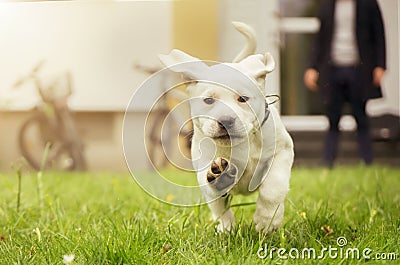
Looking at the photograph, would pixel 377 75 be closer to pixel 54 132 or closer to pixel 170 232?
pixel 170 232

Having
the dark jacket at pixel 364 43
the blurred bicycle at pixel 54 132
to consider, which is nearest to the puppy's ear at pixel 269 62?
the dark jacket at pixel 364 43

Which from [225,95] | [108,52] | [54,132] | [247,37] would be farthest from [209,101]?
[54,132]

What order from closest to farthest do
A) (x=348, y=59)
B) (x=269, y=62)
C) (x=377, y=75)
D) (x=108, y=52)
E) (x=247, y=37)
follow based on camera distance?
(x=269, y=62), (x=247, y=37), (x=377, y=75), (x=348, y=59), (x=108, y=52)

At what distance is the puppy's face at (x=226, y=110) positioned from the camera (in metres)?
1.26

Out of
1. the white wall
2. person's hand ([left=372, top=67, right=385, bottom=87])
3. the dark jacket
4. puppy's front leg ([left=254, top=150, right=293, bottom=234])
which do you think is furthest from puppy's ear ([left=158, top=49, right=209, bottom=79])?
the white wall

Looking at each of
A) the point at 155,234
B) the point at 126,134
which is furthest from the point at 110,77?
the point at 155,234

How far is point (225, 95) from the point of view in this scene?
128 centimetres

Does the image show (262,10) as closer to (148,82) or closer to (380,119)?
(380,119)

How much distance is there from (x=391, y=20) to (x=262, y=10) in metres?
1.49

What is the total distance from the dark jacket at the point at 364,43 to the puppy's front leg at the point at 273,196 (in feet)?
5.23

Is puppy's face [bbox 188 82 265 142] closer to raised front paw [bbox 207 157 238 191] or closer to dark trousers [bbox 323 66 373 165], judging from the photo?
raised front paw [bbox 207 157 238 191]

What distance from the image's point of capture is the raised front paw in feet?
Answer: 4.27

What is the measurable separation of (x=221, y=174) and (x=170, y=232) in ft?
0.72

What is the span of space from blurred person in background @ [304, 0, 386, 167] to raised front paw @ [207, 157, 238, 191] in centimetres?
175
